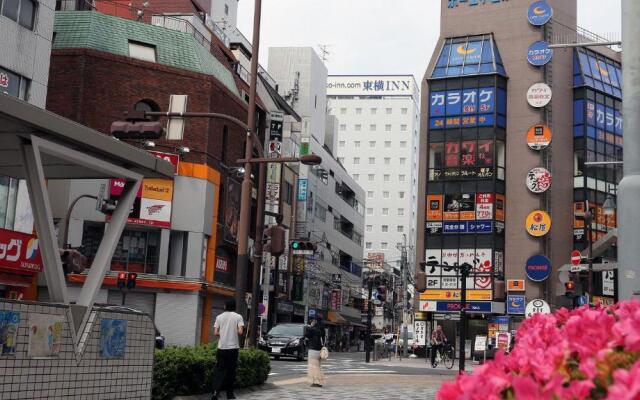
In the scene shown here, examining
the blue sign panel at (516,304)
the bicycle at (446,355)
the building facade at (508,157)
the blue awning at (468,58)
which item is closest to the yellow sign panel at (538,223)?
the building facade at (508,157)

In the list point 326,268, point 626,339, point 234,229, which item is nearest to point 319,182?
point 326,268

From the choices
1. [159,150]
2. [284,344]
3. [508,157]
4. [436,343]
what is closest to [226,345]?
[284,344]

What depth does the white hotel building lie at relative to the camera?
421 feet

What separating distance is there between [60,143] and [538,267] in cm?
4768

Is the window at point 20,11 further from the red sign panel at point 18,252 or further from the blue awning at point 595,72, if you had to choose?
the blue awning at point 595,72

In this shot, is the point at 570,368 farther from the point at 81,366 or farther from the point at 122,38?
the point at 122,38

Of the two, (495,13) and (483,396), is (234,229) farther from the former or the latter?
(483,396)

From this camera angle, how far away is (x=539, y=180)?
54.7 m

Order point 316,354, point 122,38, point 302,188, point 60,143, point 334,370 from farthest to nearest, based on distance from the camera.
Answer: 1. point 302,188
2. point 122,38
3. point 334,370
4. point 316,354
5. point 60,143

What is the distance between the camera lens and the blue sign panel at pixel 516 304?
53875 mm

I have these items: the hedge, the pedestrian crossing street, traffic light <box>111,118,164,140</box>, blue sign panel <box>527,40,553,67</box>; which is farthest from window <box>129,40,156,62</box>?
the hedge

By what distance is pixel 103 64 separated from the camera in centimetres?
4128

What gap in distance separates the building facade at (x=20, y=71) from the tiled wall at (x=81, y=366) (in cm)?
1981

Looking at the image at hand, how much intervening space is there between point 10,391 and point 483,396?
651 centimetres
